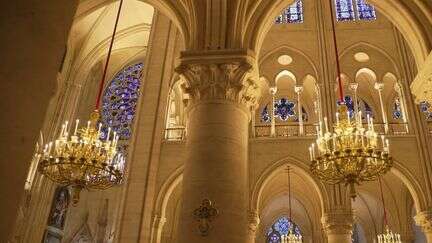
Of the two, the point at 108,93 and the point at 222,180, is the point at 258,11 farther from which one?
the point at 108,93

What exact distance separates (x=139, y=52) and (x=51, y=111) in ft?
21.2

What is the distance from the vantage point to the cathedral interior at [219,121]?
2559 mm

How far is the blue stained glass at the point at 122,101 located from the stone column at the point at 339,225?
10349 mm

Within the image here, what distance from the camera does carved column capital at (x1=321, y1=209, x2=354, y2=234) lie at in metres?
12.9

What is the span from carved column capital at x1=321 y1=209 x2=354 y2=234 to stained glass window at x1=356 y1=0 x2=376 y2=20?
27.4 feet

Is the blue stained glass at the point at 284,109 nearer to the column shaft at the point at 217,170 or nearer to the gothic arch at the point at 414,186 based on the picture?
the gothic arch at the point at 414,186

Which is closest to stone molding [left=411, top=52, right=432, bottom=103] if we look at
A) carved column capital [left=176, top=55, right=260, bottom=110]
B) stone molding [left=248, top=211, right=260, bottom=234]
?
carved column capital [left=176, top=55, right=260, bottom=110]

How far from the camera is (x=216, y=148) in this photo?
6297mm

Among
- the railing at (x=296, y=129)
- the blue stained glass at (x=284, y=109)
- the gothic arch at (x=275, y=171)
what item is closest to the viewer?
the gothic arch at (x=275, y=171)

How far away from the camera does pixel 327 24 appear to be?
666 inches

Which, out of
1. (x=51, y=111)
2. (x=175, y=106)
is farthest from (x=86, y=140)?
(x=175, y=106)

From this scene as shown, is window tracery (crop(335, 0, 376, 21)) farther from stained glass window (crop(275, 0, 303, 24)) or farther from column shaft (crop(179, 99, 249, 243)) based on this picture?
column shaft (crop(179, 99, 249, 243))

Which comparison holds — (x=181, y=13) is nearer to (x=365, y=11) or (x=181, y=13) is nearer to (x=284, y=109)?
(x=284, y=109)

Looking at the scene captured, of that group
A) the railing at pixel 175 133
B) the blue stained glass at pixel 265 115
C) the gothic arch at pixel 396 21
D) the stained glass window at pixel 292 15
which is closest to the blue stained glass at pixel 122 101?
the railing at pixel 175 133
